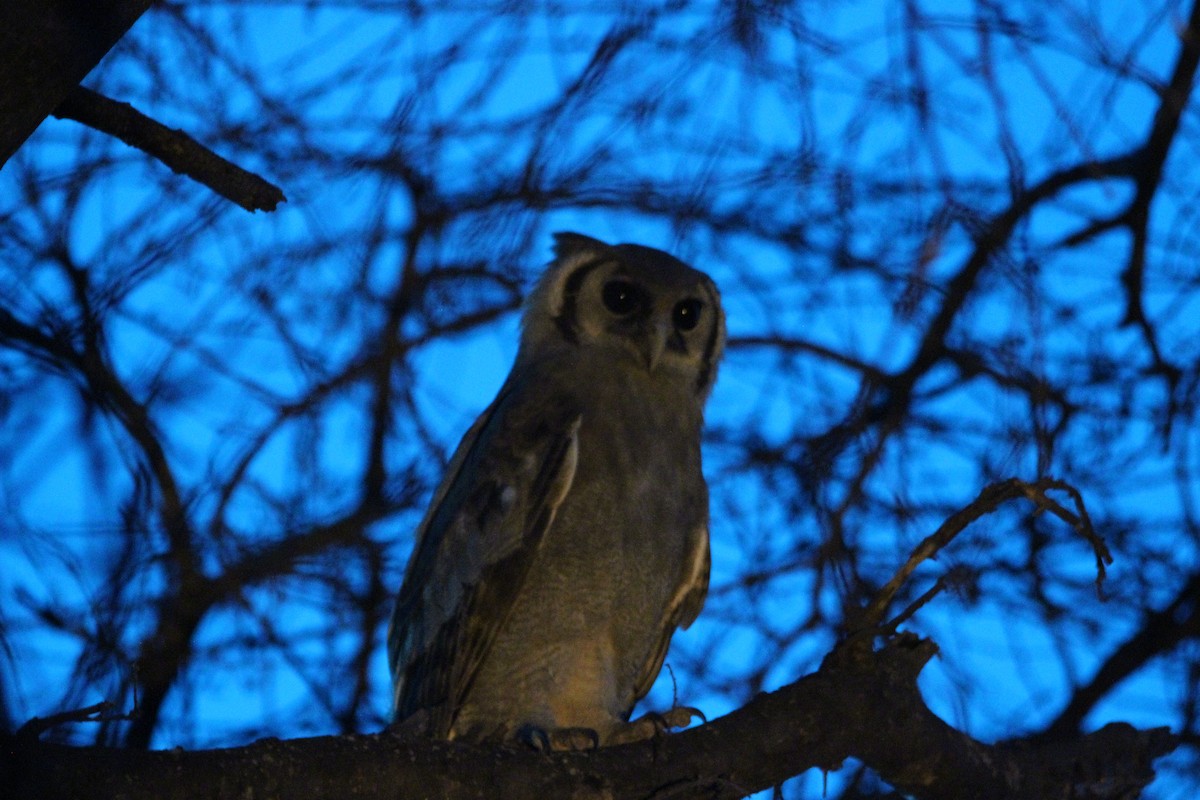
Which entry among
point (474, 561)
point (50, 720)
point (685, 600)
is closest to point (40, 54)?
point (50, 720)

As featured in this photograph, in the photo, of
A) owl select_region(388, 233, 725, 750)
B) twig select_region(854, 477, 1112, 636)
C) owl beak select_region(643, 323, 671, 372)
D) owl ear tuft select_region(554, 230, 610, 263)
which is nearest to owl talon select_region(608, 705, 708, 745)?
owl select_region(388, 233, 725, 750)

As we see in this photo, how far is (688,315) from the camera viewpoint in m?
3.60

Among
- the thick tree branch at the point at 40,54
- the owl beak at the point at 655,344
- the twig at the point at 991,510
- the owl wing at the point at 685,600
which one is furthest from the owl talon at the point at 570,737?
the thick tree branch at the point at 40,54

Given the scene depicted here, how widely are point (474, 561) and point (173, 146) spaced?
133cm

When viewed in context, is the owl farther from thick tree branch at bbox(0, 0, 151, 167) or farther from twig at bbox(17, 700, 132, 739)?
thick tree branch at bbox(0, 0, 151, 167)

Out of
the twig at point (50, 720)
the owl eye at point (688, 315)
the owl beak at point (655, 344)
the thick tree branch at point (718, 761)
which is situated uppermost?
the owl eye at point (688, 315)

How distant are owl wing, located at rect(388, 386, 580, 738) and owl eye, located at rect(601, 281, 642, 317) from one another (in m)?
0.43

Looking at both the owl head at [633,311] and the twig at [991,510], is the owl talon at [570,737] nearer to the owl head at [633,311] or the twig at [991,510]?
the twig at [991,510]

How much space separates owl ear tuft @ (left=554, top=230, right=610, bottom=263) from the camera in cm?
370

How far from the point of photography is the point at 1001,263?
8.96ft

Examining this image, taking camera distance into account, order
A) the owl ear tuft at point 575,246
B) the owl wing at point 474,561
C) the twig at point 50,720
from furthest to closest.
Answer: the owl ear tuft at point 575,246 < the owl wing at point 474,561 < the twig at point 50,720

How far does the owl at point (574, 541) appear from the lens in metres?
3.14

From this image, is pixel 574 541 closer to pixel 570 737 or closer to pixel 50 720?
pixel 570 737

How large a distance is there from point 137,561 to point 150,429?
69 cm
